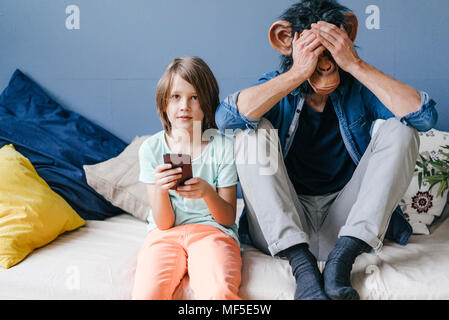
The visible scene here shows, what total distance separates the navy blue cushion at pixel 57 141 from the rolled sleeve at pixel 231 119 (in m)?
0.66

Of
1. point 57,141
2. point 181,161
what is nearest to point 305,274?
point 181,161

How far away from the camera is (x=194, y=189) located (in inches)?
41.6

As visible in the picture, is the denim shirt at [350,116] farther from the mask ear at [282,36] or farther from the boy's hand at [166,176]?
the boy's hand at [166,176]

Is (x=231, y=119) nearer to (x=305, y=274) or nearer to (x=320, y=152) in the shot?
(x=320, y=152)

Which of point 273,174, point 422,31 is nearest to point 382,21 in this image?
point 422,31

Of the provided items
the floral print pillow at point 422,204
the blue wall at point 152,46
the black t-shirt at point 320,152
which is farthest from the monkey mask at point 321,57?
the blue wall at point 152,46

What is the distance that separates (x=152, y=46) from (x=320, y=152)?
0.98 metres

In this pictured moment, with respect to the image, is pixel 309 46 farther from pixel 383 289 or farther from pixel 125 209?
pixel 125 209

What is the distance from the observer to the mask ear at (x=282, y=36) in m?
1.17

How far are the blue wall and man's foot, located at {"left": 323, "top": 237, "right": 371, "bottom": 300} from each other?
1030 mm

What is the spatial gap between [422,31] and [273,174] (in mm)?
1144

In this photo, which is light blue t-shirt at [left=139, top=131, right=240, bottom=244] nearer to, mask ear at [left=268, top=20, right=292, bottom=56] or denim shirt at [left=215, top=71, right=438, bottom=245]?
denim shirt at [left=215, top=71, right=438, bottom=245]

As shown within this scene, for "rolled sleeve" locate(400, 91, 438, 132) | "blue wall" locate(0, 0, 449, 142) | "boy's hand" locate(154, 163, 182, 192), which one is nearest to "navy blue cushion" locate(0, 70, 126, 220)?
"blue wall" locate(0, 0, 449, 142)

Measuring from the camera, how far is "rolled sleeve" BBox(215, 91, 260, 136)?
1086mm
